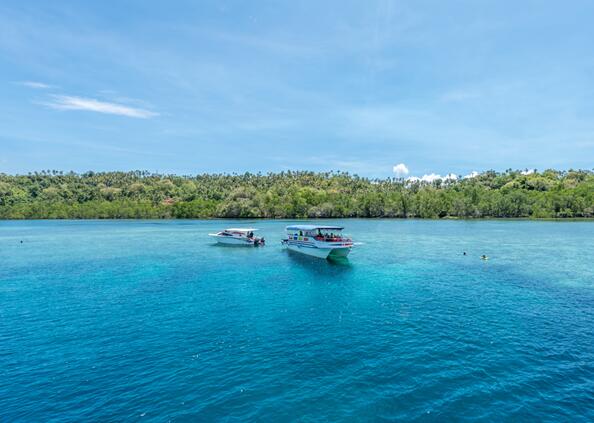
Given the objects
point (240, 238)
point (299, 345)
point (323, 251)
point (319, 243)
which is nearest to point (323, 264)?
point (323, 251)

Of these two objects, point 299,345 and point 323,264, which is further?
point 323,264

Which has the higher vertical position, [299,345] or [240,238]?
[240,238]

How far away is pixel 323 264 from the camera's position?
6594 centimetres

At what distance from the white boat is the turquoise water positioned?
11.3 meters

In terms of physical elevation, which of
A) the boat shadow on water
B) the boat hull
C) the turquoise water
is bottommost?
the turquoise water

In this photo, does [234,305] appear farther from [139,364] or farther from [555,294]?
[555,294]

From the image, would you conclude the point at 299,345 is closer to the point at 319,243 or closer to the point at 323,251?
the point at 323,251

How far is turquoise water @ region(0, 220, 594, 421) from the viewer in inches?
781

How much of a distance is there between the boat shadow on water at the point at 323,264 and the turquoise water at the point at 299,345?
2.84 meters

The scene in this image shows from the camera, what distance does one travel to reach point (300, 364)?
24500mm

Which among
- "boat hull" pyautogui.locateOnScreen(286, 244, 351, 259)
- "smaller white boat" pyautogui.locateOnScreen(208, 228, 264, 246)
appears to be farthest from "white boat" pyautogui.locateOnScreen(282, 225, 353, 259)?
"smaller white boat" pyautogui.locateOnScreen(208, 228, 264, 246)

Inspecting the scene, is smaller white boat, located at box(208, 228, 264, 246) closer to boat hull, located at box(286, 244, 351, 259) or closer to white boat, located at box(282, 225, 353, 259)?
white boat, located at box(282, 225, 353, 259)

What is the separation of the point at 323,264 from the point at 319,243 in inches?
203

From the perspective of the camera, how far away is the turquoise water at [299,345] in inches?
781
